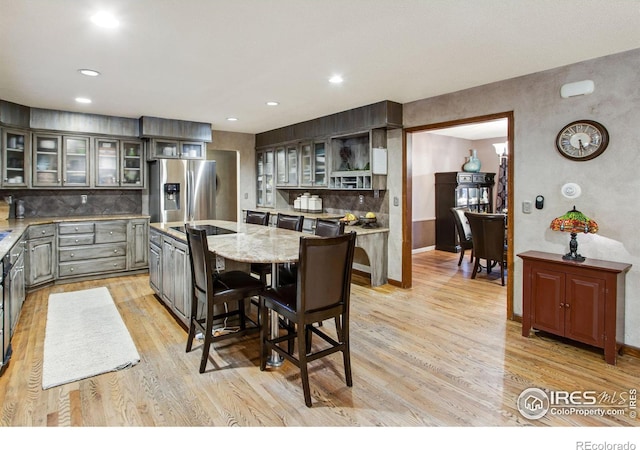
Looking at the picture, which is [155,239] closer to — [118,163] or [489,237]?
[118,163]

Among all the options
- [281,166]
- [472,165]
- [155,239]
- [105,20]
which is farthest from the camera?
[472,165]

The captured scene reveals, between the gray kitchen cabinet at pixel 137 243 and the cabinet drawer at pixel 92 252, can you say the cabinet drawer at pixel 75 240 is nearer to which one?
the cabinet drawer at pixel 92 252

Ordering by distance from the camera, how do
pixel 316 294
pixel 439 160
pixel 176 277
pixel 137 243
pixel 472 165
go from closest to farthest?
1. pixel 316 294
2. pixel 176 277
3. pixel 137 243
4. pixel 472 165
5. pixel 439 160

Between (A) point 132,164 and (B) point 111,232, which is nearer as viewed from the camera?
(B) point 111,232

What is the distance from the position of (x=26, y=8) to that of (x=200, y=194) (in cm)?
373

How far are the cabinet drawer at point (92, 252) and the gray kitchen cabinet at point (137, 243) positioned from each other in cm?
10

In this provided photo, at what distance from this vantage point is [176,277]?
350 cm

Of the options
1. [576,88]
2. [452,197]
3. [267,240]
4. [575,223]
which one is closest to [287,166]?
[452,197]

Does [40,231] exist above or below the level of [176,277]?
above

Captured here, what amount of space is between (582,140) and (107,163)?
5.89 meters

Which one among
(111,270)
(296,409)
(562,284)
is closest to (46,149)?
(111,270)

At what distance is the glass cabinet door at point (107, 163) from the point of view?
18.0ft

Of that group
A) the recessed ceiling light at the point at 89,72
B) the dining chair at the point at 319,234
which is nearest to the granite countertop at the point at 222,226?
the dining chair at the point at 319,234

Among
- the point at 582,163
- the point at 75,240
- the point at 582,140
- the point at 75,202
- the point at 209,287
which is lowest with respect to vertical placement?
the point at 209,287
